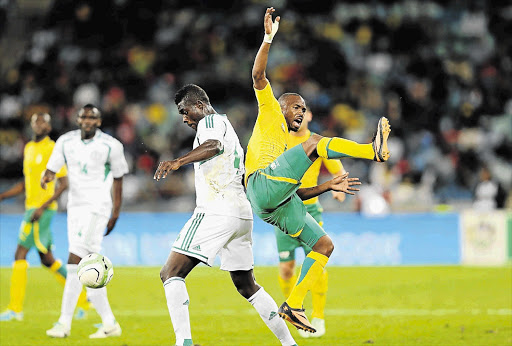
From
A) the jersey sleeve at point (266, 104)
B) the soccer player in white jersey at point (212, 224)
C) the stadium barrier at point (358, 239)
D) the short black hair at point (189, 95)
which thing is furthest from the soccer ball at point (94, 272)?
the stadium barrier at point (358, 239)

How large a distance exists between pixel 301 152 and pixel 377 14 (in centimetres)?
1911

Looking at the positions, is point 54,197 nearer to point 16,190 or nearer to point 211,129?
point 16,190

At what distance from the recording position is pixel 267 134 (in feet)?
24.6

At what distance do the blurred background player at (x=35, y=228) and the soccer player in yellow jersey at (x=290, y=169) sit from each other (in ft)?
12.2

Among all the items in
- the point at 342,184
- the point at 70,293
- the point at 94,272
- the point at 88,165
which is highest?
the point at 88,165

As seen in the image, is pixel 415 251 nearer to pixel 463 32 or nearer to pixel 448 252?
pixel 448 252

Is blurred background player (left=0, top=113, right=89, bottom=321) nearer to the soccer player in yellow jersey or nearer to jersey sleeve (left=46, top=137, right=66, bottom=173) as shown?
jersey sleeve (left=46, top=137, right=66, bottom=173)

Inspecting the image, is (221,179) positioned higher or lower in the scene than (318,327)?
higher

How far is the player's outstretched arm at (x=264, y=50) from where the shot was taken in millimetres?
7098

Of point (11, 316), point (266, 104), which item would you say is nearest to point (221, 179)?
point (266, 104)

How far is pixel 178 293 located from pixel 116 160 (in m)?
2.95

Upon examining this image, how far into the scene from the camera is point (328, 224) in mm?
17672

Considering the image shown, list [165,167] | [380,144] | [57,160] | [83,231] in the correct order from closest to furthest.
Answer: [165,167] < [380,144] < [83,231] < [57,160]

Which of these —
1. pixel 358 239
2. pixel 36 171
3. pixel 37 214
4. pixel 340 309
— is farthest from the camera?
pixel 358 239
